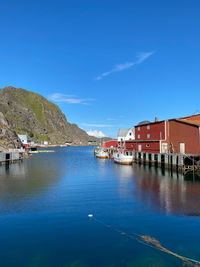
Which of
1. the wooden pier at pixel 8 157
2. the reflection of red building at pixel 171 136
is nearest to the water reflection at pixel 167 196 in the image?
the reflection of red building at pixel 171 136

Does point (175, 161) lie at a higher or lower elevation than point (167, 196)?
higher

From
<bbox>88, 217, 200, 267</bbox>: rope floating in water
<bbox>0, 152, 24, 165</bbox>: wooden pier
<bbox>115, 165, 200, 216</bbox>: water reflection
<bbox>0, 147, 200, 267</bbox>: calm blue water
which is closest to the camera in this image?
<bbox>88, 217, 200, 267</bbox>: rope floating in water

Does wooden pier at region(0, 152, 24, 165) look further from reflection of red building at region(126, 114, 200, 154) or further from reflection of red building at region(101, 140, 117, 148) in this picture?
reflection of red building at region(101, 140, 117, 148)

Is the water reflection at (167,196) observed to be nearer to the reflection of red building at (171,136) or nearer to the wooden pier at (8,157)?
the reflection of red building at (171,136)

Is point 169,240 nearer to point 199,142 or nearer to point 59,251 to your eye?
point 59,251

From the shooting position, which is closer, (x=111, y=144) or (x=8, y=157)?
(x=8, y=157)

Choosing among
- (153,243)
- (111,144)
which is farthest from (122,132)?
(153,243)

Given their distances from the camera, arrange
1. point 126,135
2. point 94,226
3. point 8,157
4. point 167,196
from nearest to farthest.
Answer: point 94,226 → point 167,196 → point 8,157 → point 126,135

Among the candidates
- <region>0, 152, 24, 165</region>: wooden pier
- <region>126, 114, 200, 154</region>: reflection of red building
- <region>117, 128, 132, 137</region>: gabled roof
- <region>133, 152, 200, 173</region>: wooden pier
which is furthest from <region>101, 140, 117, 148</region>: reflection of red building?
<region>133, 152, 200, 173</region>: wooden pier

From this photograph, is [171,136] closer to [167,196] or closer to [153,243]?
[167,196]

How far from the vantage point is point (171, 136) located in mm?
63781

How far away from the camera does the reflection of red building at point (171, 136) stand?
55.8 meters

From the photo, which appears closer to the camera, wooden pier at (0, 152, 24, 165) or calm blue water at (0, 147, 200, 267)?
calm blue water at (0, 147, 200, 267)

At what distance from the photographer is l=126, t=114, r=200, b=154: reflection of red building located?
5581cm
